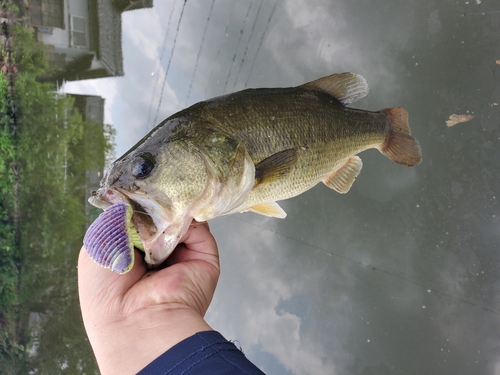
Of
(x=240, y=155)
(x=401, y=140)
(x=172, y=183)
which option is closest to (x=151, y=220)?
(x=172, y=183)

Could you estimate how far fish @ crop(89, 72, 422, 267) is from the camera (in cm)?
120

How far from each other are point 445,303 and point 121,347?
10.6 ft

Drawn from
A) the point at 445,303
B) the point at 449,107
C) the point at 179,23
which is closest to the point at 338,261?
the point at 445,303

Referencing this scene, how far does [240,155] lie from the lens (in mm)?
1391

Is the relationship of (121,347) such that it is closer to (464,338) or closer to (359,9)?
(464,338)

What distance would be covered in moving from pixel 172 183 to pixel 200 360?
0.63m

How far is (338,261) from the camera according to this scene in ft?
12.0

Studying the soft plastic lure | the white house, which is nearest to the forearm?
the soft plastic lure

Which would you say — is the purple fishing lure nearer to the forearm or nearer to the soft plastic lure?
the soft plastic lure

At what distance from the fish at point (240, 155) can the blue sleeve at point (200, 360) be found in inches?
15.0

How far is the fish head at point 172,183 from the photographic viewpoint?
1.17 m

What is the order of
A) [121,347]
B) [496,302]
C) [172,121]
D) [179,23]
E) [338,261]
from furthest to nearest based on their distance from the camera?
[179,23], [338,261], [496,302], [172,121], [121,347]

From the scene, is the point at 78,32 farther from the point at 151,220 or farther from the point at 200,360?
the point at 200,360

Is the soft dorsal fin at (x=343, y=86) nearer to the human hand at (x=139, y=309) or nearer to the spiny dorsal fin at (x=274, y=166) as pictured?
the spiny dorsal fin at (x=274, y=166)
